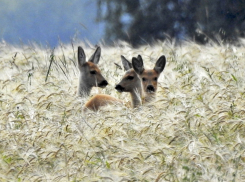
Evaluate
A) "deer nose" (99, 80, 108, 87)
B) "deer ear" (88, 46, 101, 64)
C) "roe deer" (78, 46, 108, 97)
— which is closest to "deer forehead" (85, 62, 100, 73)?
"roe deer" (78, 46, 108, 97)

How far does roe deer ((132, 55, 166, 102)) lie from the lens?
9383 mm

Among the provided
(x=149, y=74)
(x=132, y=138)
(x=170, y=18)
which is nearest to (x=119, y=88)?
(x=149, y=74)

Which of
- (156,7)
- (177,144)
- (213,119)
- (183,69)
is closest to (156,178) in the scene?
(177,144)

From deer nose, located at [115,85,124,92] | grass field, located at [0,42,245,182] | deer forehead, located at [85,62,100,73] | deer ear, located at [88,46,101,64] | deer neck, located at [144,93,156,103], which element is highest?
deer ear, located at [88,46,101,64]

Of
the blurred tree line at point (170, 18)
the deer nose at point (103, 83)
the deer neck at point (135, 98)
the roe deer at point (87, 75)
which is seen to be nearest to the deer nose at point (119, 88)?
the deer neck at point (135, 98)

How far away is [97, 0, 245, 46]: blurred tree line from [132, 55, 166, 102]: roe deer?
20832 mm

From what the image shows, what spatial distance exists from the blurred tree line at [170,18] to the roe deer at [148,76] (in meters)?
20.8

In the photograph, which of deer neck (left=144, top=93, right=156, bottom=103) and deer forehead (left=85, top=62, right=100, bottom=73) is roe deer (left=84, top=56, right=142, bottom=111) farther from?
deer forehead (left=85, top=62, right=100, bottom=73)

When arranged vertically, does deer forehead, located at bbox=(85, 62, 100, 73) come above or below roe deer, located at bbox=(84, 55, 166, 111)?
above

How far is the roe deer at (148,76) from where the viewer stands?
938 centimetres

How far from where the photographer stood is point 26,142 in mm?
6914

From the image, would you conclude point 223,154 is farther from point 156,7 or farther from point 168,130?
point 156,7

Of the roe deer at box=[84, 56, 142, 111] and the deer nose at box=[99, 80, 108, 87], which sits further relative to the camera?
the deer nose at box=[99, 80, 108, 87]

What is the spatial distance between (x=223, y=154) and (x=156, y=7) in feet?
91.1
